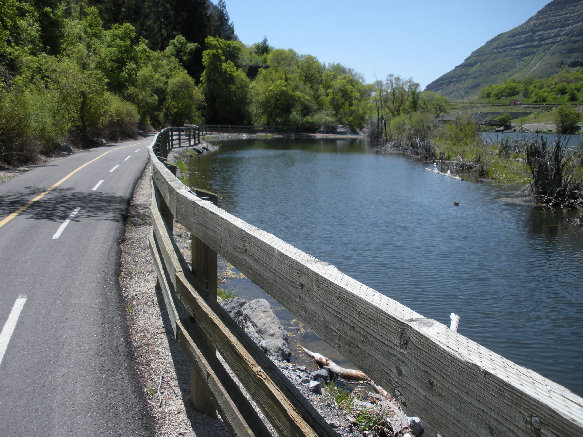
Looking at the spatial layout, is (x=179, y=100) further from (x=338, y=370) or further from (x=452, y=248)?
(x=338, y=370)

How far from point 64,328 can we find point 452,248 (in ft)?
40.6

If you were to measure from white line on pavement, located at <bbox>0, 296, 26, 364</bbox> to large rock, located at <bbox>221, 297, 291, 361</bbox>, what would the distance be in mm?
2945

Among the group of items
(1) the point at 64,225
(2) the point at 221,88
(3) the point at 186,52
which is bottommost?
(1) the point at 64,225

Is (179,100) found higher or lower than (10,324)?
higher

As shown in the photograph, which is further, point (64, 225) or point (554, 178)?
point (554, 178)

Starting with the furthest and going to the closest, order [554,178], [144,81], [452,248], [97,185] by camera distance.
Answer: [144,81] < [554,178] < [97,185] < [452,248]

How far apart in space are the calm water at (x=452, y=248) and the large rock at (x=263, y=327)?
12.2ft

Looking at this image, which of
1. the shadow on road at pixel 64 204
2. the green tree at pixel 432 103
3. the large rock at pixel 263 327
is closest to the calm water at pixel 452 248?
the large rock at pixel 263 327

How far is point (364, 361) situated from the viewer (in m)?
1.65

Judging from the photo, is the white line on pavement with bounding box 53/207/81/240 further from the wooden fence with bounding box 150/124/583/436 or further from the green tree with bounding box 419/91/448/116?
the green tree with bounding box 419/91/448/116

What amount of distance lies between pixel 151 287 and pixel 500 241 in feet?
41.9

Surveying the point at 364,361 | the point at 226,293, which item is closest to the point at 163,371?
the point at 364,361

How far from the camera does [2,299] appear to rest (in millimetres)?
6367

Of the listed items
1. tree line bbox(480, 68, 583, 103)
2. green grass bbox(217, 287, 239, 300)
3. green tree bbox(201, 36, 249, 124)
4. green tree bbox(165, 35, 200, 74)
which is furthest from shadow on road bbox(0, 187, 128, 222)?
tree line bbox(480, 68, 583, 103)
